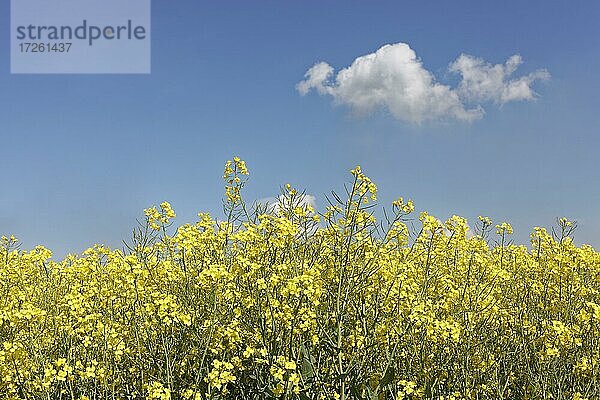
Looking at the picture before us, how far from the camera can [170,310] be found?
4.10 metres

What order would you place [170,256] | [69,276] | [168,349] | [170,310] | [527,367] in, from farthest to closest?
[69,276] → [170,256] → [527,367] → [168,349] → [170,310]

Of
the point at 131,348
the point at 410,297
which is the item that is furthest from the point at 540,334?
the point at 131,348

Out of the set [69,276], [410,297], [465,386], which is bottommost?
[465,386]

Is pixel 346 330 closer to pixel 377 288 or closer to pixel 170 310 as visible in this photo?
pixel 377 288

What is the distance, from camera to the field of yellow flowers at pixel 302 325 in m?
4.05

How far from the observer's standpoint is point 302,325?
3953 mm

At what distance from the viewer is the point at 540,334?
4.88 m

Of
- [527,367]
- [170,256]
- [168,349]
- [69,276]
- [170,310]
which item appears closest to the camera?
[170,310]

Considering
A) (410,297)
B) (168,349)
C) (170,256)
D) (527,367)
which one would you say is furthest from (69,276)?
(527,367)

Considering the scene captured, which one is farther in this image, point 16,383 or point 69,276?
point 69,276

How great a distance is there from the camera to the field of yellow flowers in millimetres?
4051

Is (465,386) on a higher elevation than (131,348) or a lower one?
lower

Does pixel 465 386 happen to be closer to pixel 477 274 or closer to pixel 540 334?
pixel 540 334

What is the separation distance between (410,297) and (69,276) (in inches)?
128
